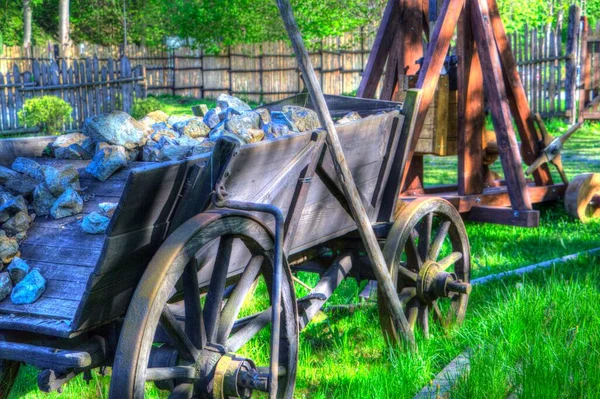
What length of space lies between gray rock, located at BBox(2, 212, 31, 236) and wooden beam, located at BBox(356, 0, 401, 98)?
3.84m

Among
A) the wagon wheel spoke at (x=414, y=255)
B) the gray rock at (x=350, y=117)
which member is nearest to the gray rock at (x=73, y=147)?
the gray rock at (x=350, y=117)

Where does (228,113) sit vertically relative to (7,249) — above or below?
above

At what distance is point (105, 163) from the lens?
3.16 m

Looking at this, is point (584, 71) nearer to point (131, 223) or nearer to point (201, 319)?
point (201, 319)

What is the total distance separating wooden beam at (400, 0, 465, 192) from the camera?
5.82 meters

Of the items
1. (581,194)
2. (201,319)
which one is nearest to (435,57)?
(581,194)

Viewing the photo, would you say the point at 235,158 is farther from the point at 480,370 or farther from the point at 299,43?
the point at 480,370

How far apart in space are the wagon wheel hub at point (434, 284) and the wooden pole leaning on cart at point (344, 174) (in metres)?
0.32

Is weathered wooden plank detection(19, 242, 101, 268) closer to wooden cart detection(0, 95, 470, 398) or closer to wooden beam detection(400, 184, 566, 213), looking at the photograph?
wooden cart detection(0, 95, 470, 398)

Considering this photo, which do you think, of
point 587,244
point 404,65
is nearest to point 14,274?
point 404,65

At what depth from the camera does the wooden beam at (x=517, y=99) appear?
6.53 metres

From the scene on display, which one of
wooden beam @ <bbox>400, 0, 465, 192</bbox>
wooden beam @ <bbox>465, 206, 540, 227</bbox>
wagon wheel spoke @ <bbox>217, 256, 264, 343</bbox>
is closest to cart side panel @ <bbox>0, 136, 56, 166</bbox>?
wagon wheel spoke @ <bbox>217, 256, 264, 343</bbox>

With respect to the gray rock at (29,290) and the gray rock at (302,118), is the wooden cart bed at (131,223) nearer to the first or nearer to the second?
the gray rock at (29,290)

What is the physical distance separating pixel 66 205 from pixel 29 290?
456 millimetres
